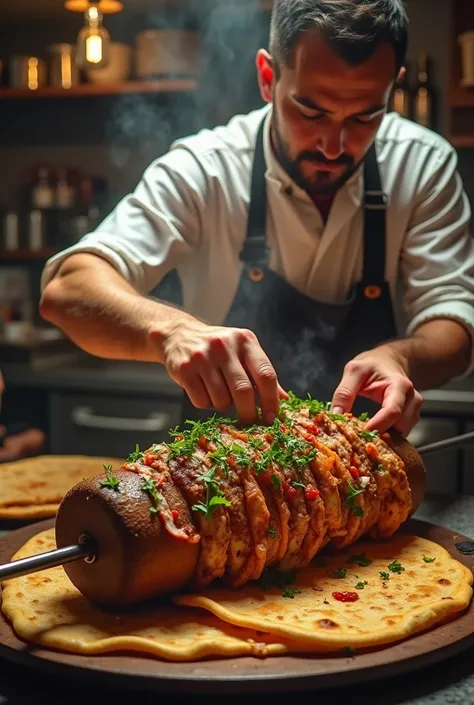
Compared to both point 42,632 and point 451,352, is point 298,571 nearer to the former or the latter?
point 42,632

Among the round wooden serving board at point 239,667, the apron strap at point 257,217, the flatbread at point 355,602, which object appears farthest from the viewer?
the apron strap at point 257,217

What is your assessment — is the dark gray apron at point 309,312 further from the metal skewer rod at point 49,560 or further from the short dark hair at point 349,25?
the metal skewer rod at point 49,560

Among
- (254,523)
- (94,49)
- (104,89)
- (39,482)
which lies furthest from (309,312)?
(104,89)

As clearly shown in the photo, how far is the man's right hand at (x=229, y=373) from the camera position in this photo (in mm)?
1695

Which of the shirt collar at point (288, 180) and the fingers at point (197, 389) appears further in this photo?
the shirt collar at point (288, 180)

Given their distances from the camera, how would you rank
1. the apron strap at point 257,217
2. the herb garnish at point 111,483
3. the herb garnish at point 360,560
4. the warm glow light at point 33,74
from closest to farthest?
the herb garnish at point 111,483, the herb garnish at point 360,560, the apron strap at point 257,217, the warm glow light at point 33,74

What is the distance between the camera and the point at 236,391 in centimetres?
169

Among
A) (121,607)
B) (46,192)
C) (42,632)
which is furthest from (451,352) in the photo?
(46,192)

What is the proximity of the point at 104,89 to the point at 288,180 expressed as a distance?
249 centimetres

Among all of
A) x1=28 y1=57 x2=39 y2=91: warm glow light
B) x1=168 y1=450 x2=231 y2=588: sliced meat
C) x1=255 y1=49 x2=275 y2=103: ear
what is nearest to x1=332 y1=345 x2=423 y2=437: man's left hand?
x1=168 y1=450 x2=231 y2=588: sliced meat

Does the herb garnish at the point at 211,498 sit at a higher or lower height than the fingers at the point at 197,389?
lower

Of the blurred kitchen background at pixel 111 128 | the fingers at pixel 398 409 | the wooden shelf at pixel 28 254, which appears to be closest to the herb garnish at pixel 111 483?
the fingers at pixel 398 409

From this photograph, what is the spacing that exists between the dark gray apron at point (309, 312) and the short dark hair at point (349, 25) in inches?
18.6

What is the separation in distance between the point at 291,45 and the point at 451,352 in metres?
0.91
